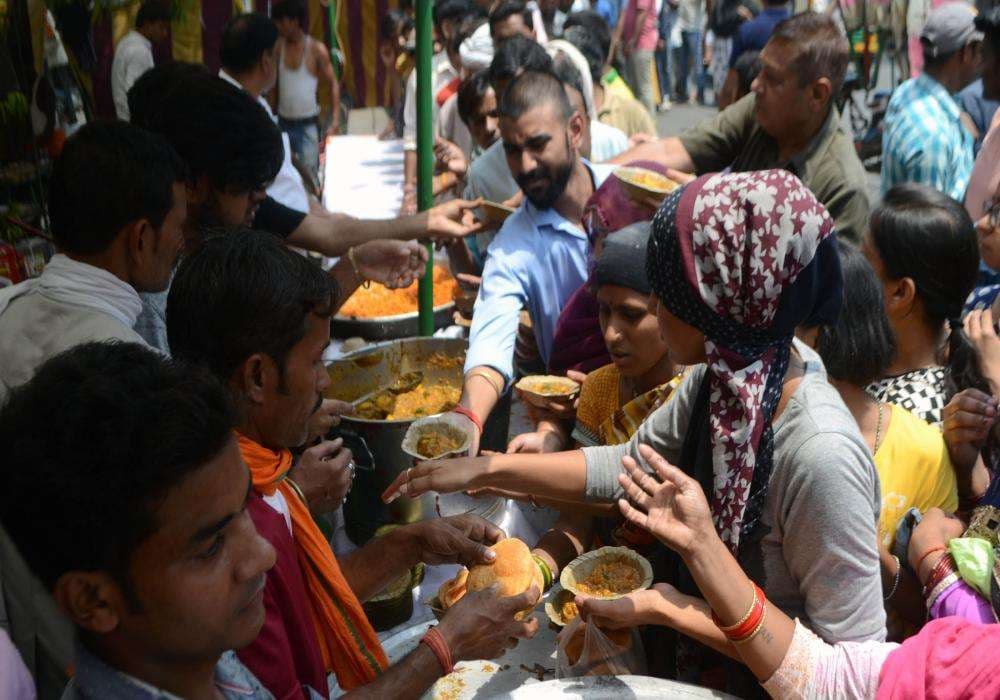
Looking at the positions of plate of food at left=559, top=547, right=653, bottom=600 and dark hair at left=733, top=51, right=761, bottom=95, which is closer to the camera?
plate of food at left=559, top=547, right=653, bottom=600

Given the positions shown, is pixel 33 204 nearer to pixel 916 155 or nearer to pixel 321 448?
pixel 321 448

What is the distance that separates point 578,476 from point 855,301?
0.93 meters

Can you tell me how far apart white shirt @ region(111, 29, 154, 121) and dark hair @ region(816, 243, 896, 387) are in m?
5.34

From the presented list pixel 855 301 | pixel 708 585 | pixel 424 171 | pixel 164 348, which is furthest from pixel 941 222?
pixel 164 348

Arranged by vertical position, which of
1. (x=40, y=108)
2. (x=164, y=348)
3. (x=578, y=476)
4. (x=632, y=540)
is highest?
(x=40, y=108)

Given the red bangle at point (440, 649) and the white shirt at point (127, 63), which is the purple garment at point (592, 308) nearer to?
the red bangle at point (440, 649)

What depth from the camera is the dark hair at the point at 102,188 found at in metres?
2.18

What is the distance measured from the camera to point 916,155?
14.4 ft

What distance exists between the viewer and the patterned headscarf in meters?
1.73

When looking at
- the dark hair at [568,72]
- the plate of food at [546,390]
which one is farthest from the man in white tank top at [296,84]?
the plate of food at [546,390]

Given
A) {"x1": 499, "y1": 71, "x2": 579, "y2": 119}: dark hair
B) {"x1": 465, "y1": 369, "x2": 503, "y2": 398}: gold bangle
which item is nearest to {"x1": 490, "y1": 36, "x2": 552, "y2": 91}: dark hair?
{"x1": 499, "y1": 71, "x2": 579, "y2": 119}: dark hair

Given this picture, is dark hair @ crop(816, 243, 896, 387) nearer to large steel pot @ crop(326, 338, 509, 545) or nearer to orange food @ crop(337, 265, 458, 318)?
large steel pot @ crop(326, 338, 509, 545)

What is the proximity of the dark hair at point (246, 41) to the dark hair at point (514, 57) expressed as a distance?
6.29 feet

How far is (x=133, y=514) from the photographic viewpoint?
116 centimetres
